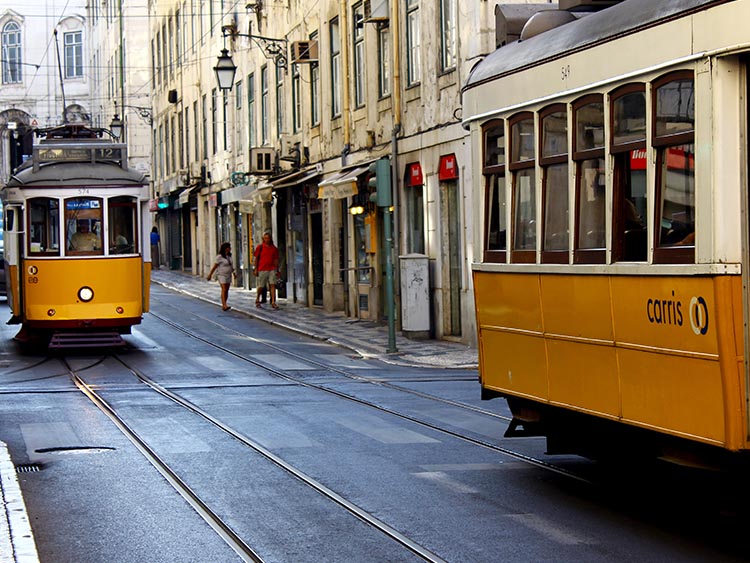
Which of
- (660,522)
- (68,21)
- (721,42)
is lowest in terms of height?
(660,522)

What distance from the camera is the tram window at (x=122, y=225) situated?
71.3 feet

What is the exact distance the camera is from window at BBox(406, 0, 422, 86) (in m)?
25.7

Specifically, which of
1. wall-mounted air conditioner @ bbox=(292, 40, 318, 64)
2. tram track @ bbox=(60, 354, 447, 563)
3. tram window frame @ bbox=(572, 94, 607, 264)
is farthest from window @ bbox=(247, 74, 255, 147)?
tram window frame @ bbox=(572, 94, 607, 264)

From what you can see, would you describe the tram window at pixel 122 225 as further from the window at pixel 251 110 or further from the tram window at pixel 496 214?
the window at pixel 251 110

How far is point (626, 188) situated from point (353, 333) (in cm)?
1751

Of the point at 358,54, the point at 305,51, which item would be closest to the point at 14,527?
the point at 358,54

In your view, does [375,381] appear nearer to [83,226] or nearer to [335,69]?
[83,226]

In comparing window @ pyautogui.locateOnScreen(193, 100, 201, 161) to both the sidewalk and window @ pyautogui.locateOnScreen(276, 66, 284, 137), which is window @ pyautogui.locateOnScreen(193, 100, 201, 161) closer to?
the sidewalk

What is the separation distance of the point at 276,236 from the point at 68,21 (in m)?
54.7

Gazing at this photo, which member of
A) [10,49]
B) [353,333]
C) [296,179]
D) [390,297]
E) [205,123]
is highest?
[10,49]

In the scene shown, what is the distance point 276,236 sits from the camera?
38.3 m

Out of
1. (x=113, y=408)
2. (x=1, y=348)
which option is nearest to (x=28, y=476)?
(x=113, y=408)

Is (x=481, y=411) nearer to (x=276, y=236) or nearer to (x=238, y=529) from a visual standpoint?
(x=238, y=529)

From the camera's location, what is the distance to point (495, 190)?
1028cm
